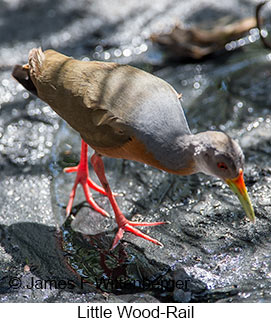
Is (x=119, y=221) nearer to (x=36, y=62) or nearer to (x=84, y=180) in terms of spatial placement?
(x=84, y=180)

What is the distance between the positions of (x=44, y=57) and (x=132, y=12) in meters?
3.16

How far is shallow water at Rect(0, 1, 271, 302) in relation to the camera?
377 cm

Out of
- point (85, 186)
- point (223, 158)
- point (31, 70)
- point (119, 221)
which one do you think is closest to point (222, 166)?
point (223, 158)

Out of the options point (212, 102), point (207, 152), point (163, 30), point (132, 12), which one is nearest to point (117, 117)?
point (207, 152)

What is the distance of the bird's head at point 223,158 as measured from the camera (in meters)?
3.54

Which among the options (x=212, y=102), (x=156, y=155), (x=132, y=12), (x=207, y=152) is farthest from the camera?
(x=132, y=12)

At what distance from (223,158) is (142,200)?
4.25ft

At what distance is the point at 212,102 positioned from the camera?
5.59 metres

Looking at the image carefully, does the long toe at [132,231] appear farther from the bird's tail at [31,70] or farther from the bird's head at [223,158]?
the bird's tail at [31,70]

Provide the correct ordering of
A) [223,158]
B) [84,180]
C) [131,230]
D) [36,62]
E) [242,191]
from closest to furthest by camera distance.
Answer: [223,158], [242,191], [131,230], [36,62], [84,180]

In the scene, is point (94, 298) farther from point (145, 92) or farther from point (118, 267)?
point (145, 92)

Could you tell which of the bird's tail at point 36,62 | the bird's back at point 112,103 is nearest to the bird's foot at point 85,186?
the bird's back at point 112,103

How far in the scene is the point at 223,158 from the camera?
3.55m

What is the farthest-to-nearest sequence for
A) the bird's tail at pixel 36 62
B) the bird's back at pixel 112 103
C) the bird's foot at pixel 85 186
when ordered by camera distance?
the bird's foot at pixel 85 186 → the bird's tail at pixel 36 62 → the bird's back at pixel 112 103
